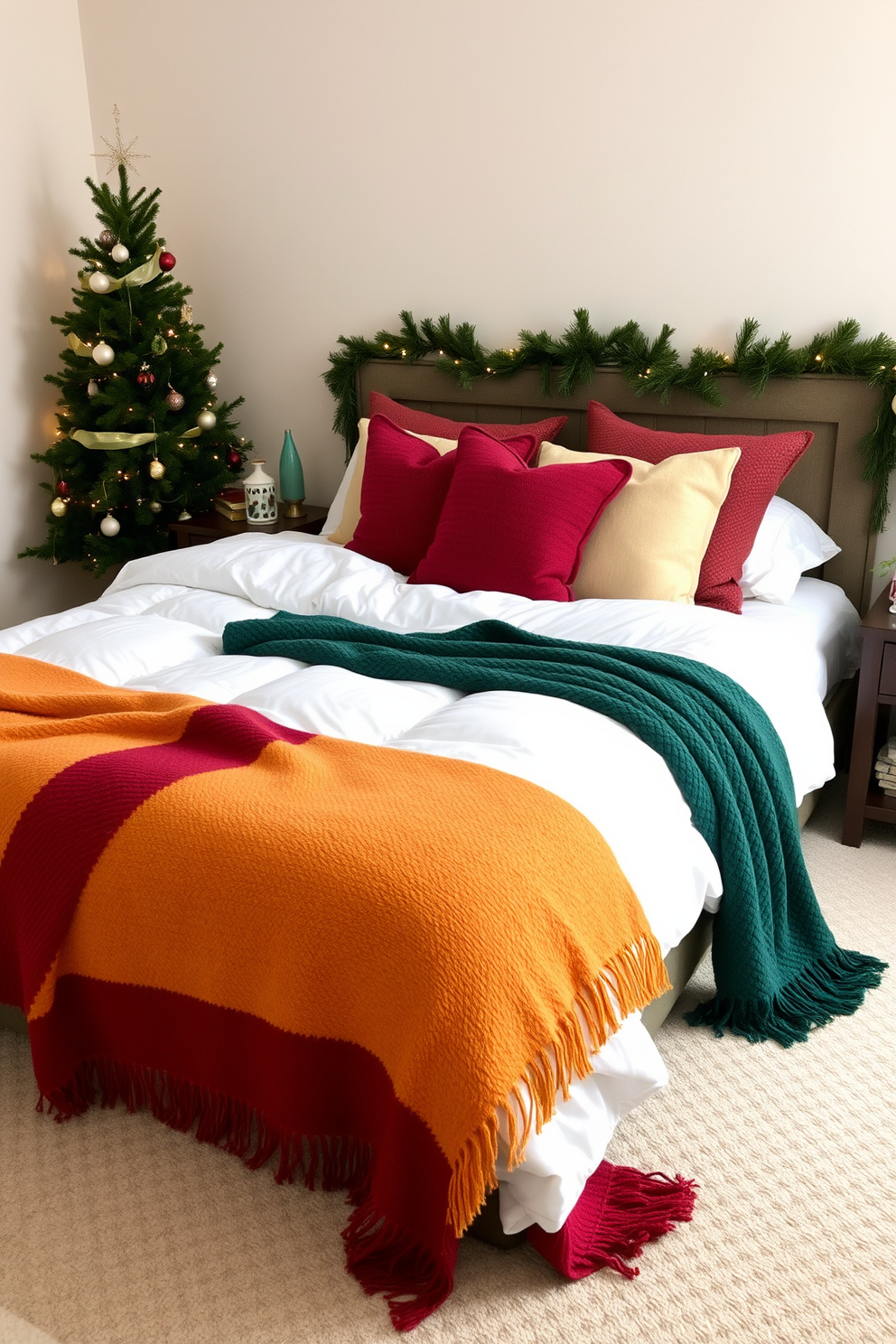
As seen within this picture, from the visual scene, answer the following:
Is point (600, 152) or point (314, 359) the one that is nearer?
point (600, 152)

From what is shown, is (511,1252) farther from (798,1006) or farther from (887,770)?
(887,770)

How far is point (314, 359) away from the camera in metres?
3.84

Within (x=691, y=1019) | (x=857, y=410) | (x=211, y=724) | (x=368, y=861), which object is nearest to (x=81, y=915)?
(x=211, y=724)

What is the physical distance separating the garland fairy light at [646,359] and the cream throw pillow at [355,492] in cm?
31

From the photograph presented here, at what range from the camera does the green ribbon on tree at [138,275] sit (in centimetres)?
353

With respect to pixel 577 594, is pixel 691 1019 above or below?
below

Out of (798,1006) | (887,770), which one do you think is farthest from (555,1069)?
(887,770)

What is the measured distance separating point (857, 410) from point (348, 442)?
1740mm

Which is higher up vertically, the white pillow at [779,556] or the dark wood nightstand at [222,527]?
the white pillow at [779,556]

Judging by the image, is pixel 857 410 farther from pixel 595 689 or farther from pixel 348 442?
pixel 348 442

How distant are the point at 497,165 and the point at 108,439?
1.56 meters

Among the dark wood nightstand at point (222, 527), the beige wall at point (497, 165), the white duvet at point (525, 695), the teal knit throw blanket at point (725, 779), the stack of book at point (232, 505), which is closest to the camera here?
the white duvet at point (525, 695)

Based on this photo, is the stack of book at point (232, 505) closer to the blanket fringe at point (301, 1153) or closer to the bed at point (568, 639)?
the bed at point (568, 639)

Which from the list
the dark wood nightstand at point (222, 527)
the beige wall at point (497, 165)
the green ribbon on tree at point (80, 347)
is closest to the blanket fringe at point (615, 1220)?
the beige wall at point (497, 165)
